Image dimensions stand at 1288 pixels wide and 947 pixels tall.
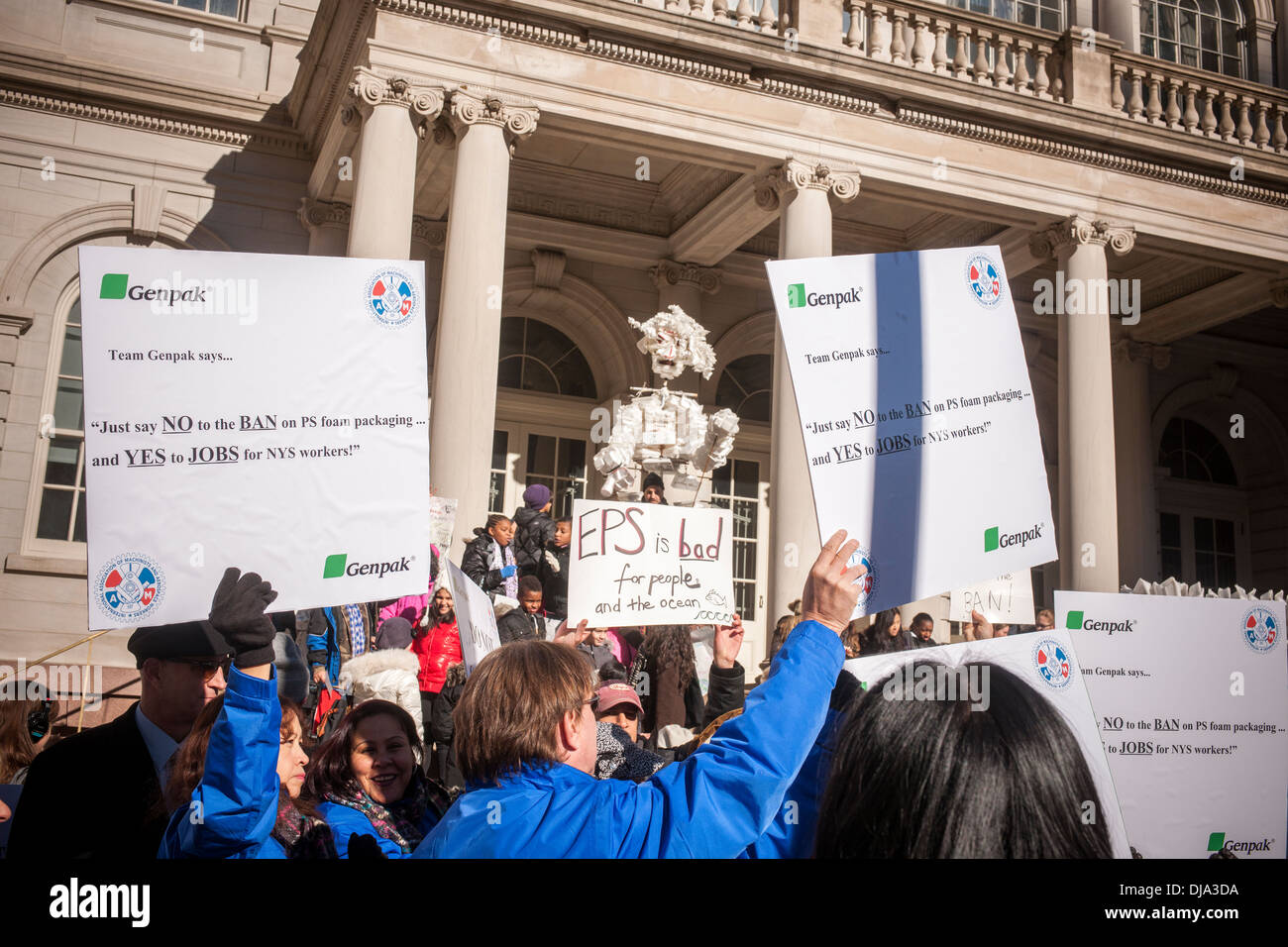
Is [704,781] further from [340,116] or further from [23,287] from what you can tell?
[23,287]

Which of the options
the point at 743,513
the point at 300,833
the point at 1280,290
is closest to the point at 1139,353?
the point at 1280,290

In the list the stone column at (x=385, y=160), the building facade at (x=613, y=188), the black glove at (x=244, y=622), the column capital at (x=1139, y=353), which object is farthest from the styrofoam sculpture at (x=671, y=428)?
the column capital at (x=1139, y=353)

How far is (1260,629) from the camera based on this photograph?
4.62 metres

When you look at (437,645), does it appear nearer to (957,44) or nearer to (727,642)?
(727,642)

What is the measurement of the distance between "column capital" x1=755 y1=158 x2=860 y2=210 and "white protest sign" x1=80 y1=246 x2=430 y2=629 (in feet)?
26.3

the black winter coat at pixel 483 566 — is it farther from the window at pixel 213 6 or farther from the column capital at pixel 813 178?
the window at pixel 213 6

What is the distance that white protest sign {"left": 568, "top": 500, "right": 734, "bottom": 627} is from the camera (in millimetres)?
6449

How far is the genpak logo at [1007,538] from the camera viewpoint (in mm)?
4098

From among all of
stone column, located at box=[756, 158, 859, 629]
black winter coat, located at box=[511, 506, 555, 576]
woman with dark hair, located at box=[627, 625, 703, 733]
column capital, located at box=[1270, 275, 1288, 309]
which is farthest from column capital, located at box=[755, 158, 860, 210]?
column capital, located at box=[1270, 275, 1288, 309]

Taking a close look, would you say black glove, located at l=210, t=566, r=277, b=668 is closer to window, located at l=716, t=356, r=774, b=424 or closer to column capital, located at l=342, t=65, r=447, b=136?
column capital, located at l=342, t=65, r=447, b=136

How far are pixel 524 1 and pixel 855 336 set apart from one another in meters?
7.72

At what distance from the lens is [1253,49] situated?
1744 centimetres

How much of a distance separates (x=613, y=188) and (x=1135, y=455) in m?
8.82

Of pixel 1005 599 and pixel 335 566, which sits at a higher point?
pixel 1005 599
